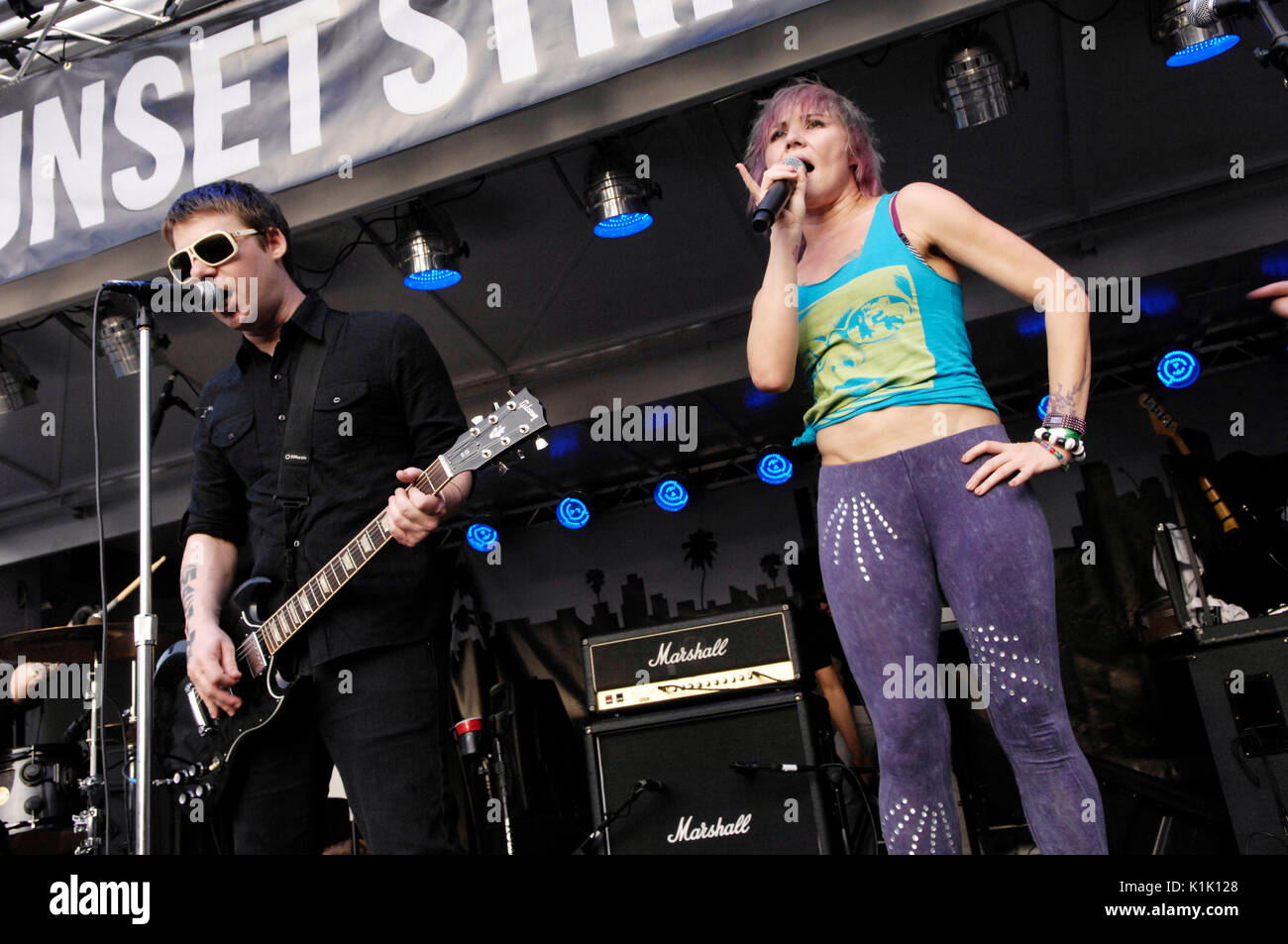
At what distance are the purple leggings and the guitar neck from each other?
2.81 feet

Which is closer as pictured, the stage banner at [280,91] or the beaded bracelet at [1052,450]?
the beaded bracelet at [1052,450]

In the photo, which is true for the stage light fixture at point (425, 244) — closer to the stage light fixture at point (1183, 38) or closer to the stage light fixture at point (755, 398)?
the stage light fixture at point (755, 398)

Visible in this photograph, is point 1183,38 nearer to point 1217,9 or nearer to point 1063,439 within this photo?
point 1217,9

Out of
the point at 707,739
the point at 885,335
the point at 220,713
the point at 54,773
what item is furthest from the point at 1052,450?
the point at 54,773

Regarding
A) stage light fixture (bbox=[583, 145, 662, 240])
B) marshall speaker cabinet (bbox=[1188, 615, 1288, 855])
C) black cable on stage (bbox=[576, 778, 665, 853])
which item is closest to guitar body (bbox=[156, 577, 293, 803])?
black cable on stage (bbox=[576, 778, 665, 853])

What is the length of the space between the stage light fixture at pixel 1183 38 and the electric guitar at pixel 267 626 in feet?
11.4

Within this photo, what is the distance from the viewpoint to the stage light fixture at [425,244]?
17.4 feet

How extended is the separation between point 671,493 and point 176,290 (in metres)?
6.40

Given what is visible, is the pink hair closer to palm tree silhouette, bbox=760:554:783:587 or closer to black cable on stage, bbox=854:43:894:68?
black cable on stage, bbox=854:43:894:68

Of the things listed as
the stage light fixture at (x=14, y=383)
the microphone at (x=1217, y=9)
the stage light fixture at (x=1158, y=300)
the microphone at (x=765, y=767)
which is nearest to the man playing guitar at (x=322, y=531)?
the microphone at (x=765, y=767)

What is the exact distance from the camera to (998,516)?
1713 mm

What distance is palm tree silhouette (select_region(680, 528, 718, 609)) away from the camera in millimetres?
8672

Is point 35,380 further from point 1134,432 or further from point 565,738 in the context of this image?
point 1134,432

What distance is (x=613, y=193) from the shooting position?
4922 millimetres
